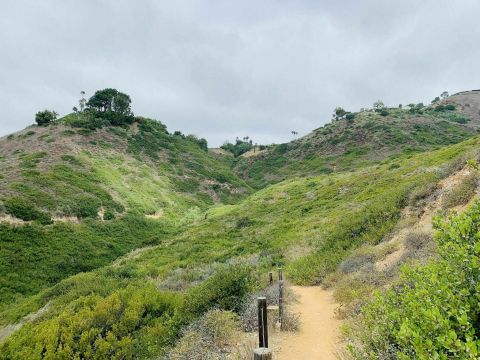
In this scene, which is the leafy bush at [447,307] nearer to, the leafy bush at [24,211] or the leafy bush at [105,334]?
the leafy bush at [105,334]

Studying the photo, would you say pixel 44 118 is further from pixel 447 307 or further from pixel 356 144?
pixel 447 307

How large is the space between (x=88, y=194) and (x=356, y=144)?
66.5m

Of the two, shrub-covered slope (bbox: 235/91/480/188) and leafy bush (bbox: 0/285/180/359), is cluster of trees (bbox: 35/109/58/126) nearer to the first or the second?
shrub-covered slope (bbox: 235/91/480/188)

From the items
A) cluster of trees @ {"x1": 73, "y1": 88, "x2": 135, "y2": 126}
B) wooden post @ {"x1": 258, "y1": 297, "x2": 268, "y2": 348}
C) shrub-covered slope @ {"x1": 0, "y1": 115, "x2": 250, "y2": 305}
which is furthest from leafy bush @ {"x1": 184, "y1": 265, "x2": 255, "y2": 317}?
cluster of trees @ {"x1": 73, "y1": 88, "x2": 135, "y2": 126}

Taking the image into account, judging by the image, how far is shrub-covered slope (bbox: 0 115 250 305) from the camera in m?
35.7

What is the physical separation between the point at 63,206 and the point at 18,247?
33.2 ft

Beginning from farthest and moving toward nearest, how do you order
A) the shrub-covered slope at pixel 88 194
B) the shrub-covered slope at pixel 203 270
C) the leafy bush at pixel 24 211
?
the leafy bush at pixel 24 211, the shrub-covered slope at pixel 88 194, the shrub-covered slope at pixel 203 270

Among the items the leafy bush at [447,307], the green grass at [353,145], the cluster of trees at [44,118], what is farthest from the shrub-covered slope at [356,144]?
the leafy bush at [447,307]

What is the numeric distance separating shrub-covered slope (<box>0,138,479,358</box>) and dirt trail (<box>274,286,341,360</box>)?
2.06 metres

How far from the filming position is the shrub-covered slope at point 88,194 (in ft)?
117

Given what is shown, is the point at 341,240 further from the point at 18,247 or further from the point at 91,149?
the point at 91,149

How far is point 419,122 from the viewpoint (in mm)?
99000

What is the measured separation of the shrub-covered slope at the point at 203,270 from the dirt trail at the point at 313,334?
2.06 metres

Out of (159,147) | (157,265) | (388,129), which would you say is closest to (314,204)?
(157,265)
